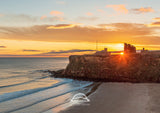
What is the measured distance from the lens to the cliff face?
37094mm

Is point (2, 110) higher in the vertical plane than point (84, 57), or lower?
lower

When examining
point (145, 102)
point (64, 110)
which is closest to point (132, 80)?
point (145, 102)

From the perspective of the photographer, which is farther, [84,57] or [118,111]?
[84,57]

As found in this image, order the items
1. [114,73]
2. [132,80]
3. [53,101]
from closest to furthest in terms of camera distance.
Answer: [53,101], [132,80], [114,73]

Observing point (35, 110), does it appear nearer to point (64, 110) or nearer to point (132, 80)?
point (64, 110)

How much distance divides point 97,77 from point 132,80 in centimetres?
917

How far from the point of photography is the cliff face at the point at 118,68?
122 feet

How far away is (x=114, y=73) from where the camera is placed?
39.7 m

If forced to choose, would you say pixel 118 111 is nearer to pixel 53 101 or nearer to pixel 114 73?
pixel 53 101

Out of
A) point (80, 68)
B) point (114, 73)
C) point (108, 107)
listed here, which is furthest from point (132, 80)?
point (108, 107)

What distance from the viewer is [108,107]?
56.6ft

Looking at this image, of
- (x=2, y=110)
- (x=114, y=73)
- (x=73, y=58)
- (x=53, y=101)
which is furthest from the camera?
(x=73, y=58)

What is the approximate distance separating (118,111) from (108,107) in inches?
61.9

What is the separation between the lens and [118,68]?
40406 millimetres
